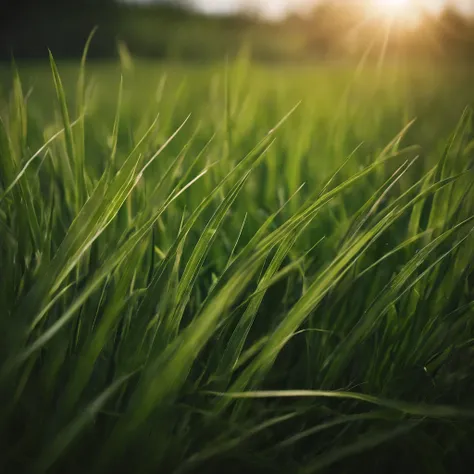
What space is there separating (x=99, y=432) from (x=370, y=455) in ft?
0.63

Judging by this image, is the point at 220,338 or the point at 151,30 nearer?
the point at 220,338

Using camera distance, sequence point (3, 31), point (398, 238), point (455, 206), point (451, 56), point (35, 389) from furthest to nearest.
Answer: point (3, 31), point (451, 56), point (398, 238), point (455, 206), point (35, 389)

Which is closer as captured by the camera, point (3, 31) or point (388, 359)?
point (388, 359)

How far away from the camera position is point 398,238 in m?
0.68

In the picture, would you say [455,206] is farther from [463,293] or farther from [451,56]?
[451,56]

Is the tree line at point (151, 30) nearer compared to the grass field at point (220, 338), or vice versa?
the grass field at point (220, 338)

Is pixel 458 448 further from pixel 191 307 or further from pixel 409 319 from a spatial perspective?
pixel 191 307

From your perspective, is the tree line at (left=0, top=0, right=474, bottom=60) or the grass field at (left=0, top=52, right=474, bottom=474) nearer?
the grass field at (left=0, top=52, right=474, bottom=474)

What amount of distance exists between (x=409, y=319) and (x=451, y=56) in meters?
3.25

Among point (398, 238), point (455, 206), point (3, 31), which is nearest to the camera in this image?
point (455, 206)

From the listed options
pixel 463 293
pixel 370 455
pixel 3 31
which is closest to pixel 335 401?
pixel 370 455

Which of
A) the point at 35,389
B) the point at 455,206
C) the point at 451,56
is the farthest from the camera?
the point at 451,56

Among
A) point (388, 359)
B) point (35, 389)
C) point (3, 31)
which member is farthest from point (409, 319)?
point (3, 31)

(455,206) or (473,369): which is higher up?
(455,206)
